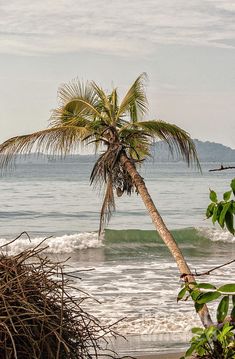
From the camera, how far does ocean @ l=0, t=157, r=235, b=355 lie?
732 inches

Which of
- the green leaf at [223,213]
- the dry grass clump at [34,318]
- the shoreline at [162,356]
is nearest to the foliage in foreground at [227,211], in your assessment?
the green leaf at [223,213]

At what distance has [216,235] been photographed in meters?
44.3

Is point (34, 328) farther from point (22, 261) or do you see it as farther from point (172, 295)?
point (172, 295)

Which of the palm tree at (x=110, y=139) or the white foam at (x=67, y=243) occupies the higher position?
the palm tree at (x=110, y=139)

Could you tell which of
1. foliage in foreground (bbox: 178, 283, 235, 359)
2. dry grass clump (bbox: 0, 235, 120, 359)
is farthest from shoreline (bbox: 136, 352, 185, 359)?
dry grass clump (bbox: 0, 235, 120, 359)

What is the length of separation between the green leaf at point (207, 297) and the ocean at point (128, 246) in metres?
2.23

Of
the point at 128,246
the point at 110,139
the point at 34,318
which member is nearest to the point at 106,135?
the point at 110,139

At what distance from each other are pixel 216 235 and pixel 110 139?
29446mm

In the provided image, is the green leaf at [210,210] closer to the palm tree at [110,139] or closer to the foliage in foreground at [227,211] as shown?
the foliage in foreground at [227,211]

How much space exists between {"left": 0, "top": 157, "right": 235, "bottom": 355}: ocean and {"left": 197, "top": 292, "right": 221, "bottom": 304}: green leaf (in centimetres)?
223

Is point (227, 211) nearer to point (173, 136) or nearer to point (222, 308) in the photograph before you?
point (222, 308)

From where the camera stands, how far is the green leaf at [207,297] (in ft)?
12.1

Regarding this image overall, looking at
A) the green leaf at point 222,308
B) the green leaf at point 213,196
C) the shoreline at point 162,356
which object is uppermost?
the green leaf at point 213,196

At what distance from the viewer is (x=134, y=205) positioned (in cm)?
6944
